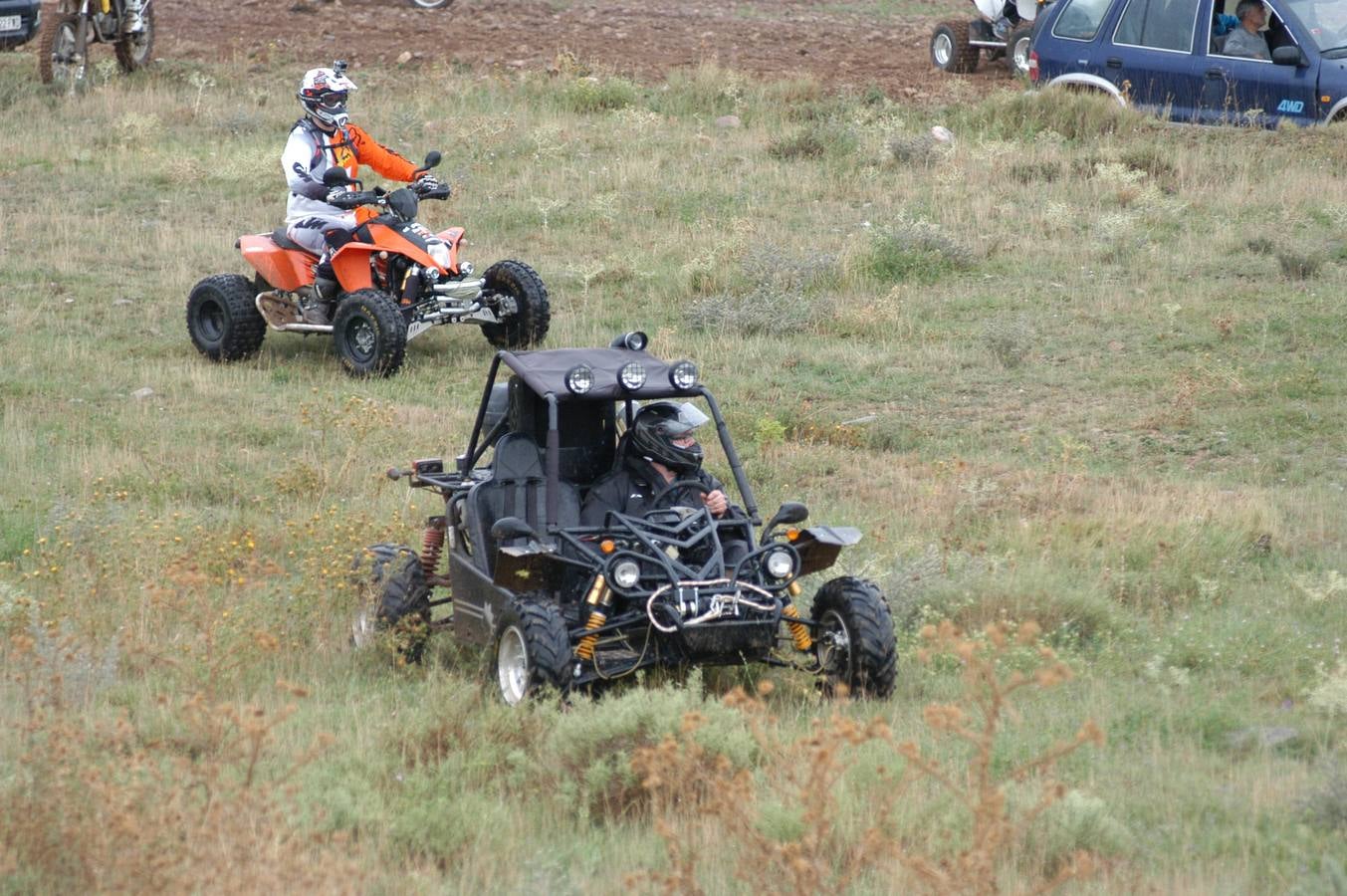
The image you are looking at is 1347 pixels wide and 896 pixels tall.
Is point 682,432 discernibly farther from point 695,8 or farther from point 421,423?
point 695,8

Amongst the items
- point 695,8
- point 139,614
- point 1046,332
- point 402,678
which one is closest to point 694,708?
point 402,678

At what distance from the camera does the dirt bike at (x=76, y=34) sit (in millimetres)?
22203

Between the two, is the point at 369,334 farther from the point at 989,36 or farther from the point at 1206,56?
the point at 989,36

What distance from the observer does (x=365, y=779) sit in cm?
644

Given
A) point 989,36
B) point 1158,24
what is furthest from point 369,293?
point 989,36

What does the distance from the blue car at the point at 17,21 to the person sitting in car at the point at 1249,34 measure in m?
15.0

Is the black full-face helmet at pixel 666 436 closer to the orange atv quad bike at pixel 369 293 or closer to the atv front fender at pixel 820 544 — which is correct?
the atv front fender at pixel 820 544

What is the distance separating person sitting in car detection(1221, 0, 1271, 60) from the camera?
17.5 meters

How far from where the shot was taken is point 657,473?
813 cm

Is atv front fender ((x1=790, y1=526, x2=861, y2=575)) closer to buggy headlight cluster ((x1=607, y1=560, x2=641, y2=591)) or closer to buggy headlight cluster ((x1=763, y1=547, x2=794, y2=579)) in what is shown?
buggy headlight cluster ((x1=763, y1=547, x2=794, y2=579))

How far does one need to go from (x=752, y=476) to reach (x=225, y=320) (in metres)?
4.86

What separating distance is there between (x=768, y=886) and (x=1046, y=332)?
30.5ft

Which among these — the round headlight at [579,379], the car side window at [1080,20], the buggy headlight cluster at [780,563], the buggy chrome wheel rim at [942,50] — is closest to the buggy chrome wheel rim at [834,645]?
the buggy headlight cluster at [780,563]

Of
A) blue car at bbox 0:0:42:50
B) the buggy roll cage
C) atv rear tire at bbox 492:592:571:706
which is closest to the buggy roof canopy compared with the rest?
the buggy roll cage
